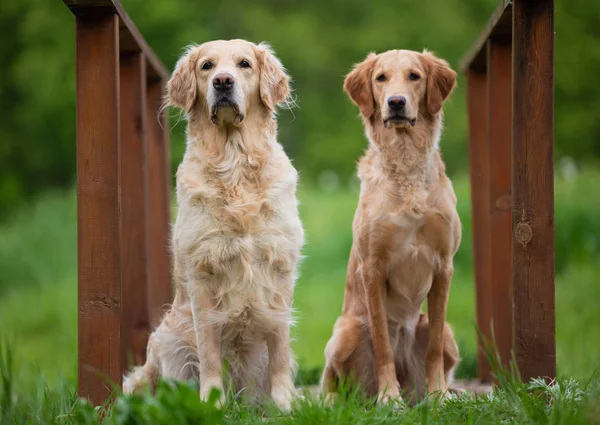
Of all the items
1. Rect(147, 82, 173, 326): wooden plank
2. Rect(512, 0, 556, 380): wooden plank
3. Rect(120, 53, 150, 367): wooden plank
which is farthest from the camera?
Rect(147, 82, 173, 326): wooden plank

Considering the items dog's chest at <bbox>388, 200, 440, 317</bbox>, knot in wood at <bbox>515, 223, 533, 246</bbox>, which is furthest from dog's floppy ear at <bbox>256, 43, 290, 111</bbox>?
knot in wood at <bbox>515, 223, 533, 246</bbox>

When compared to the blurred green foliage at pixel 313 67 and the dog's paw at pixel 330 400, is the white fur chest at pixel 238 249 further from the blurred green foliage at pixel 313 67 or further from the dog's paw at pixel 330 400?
the blurred green foliage at pixel 313 67

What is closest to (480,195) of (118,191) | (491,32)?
(491,32)

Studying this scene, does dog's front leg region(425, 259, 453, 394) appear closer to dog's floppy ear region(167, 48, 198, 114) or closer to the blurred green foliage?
dog's floppy ear region(167, 48, 198, 114)

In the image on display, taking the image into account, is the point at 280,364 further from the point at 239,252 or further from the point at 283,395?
the point at 239,252

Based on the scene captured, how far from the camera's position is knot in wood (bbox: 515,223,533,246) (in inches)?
128

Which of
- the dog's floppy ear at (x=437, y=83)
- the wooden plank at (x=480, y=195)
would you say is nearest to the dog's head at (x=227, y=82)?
the dog's floppy ear at (x=437, y=83)

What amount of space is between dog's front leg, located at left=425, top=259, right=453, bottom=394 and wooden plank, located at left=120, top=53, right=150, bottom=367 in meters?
1.55

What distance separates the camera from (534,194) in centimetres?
327

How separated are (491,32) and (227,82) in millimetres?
1405

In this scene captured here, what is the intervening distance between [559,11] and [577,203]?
28.3 feet

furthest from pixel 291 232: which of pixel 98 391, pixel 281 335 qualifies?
pixel 98 391

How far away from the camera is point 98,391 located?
330 cm

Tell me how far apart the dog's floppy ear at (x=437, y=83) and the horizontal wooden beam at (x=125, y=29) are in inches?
53.0
